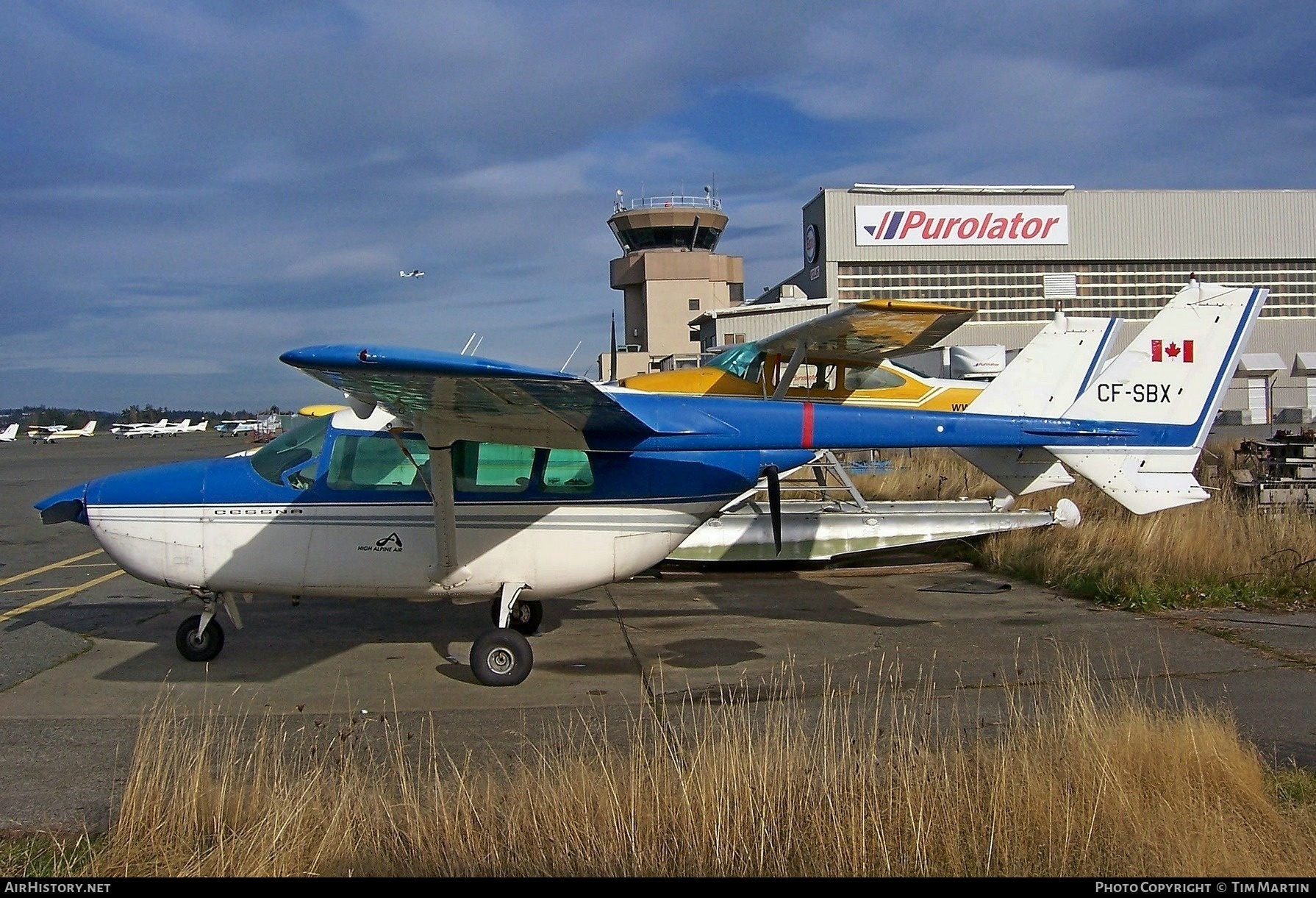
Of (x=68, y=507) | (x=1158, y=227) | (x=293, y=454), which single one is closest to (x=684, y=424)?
(x=293, y=454)

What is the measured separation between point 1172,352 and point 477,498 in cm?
741

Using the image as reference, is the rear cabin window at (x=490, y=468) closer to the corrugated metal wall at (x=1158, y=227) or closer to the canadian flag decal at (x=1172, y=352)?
the canadian flag decal at (x=1172, y=352)

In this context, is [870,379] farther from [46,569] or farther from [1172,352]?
[46,569]

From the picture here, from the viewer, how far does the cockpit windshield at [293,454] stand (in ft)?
26.5

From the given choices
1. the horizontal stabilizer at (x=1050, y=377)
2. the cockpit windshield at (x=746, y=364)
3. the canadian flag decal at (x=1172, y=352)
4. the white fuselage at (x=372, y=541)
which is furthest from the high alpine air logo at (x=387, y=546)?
the canadian flag decal at (x=1172, y=352)

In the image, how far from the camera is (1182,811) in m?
4.17

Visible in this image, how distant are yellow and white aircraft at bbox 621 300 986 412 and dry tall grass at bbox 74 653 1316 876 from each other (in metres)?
9.22

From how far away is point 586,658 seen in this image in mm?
8297

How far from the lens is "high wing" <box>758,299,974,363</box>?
12.6m

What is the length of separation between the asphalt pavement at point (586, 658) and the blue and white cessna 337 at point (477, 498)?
63 centimetres

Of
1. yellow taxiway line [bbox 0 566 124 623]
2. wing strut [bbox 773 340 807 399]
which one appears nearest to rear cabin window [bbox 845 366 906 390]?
wing strut [bbox 773 340 807 399]

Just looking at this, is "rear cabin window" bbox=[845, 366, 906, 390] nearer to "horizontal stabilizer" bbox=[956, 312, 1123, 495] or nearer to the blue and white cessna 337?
"horizontal stabilizer" bbox=[956, 312, 1123, 495]
